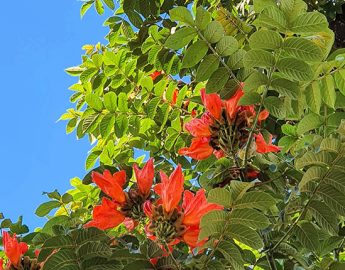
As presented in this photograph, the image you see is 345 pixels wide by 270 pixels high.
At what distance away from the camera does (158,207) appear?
4.26 feet

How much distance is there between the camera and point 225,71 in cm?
151

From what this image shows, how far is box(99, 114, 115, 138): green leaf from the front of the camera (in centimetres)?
238

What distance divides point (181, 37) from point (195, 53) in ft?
0.17

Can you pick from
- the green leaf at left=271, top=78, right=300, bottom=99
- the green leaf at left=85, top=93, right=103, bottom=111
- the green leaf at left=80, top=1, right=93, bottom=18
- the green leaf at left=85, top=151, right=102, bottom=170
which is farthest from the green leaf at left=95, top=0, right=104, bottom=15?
the green leaf at left=271, top=78, right=300, bottom=99

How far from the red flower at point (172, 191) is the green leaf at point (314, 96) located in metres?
0.49

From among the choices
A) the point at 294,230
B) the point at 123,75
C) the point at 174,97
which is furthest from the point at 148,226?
the point at 123,75

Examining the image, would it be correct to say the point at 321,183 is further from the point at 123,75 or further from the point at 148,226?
the point at 123,75

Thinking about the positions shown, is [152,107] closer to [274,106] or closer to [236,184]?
[274,106]

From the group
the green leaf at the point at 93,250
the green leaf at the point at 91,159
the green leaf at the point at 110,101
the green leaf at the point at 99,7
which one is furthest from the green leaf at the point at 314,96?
the green leaf at the point at 99,7

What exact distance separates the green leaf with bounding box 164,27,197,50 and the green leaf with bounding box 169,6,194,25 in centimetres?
2

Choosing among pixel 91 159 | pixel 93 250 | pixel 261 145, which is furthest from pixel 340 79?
pixel 91 159

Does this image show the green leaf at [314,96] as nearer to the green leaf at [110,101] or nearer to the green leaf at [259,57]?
the green leaf at [259,57]

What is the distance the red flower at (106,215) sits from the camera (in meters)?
1.45

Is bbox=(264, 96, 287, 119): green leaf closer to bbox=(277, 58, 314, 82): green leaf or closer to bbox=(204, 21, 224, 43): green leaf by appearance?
bbox=(277, 58, 314, 82): green leaf
